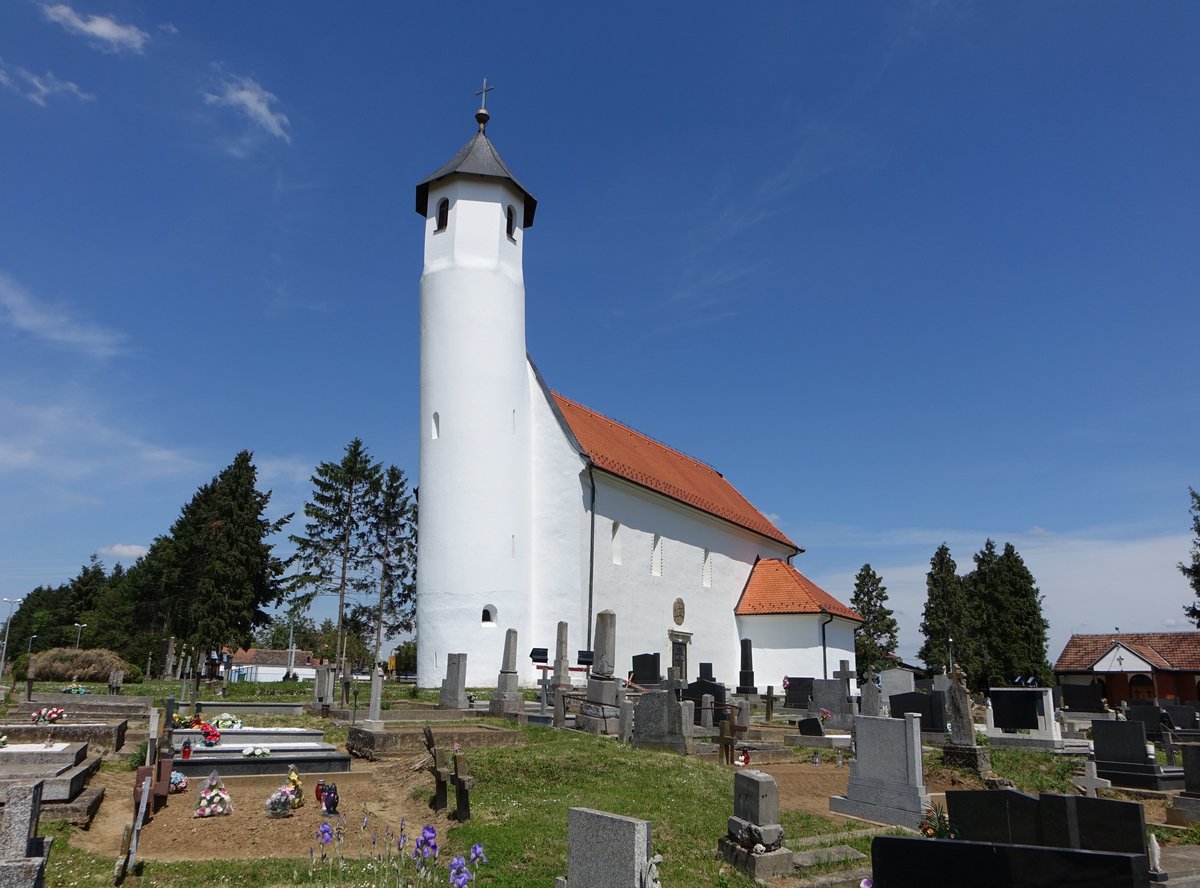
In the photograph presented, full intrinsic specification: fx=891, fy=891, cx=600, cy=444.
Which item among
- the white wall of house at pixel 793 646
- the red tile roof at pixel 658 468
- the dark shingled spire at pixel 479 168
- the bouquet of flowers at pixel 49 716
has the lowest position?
the bouquet of flowers at pixel 49 716

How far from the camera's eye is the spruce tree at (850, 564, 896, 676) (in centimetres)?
5397

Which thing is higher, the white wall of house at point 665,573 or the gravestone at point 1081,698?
the white wall of house at point 665,573

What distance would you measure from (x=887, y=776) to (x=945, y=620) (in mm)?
44875

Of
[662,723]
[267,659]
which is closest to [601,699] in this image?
[662,723]

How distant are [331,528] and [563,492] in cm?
2506

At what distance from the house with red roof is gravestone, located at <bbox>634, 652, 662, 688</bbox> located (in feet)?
119

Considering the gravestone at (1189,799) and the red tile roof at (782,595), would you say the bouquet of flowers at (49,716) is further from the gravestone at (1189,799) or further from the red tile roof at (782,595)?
the red tile roof at (782,595)

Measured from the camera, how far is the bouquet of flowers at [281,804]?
8.71m

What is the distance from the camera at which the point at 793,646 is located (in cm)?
3272

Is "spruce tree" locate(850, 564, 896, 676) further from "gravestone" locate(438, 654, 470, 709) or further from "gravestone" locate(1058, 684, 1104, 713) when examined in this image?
"gravestone" locate(438, 654, 470, 709)

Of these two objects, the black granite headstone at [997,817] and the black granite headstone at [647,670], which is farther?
the black granite headstone at [647,670]

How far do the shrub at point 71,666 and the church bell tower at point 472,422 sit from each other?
10150 mm

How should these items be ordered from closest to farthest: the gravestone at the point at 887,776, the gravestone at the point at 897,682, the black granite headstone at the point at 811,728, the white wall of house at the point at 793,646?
the gravestone at the point at 887,776 → the black granite headstone at the point at 811,728 → the gravestone at the point at 897,682 → the white wall of house at the point at 793,646

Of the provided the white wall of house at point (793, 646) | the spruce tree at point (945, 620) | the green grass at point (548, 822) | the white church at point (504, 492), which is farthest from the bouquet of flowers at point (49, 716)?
the spruce tree at point (945, 620)
